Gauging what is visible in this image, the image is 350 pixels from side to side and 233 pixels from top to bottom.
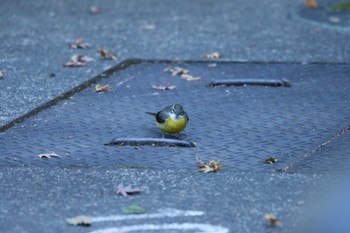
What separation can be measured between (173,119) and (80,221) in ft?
5.23

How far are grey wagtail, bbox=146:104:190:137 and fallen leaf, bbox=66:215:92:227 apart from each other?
5.03ft

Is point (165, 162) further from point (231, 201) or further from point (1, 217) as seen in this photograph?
point (1, 217)

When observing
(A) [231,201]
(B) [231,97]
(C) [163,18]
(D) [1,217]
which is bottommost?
(D) [1,217]

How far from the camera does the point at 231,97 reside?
7.39 meters

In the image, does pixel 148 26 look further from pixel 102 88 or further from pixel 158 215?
pixel 158 215

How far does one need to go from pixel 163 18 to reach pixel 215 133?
438 cm

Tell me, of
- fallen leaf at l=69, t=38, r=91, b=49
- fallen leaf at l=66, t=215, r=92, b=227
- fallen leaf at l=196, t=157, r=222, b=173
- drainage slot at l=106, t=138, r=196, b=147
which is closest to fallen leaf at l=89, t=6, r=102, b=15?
fallen leaf at l=69, t=38, r=91, b=49

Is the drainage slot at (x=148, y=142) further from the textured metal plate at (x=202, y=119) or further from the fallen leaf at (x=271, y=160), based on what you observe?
the fallen leaf at (x=271, y=160)

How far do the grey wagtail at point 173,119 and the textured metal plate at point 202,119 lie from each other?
0.42 ft

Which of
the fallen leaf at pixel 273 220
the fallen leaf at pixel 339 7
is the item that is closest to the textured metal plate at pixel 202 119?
the fallen leaf at pixel 273 220

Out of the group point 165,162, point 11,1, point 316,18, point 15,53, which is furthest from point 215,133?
point 11,1

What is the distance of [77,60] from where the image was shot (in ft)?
28.3

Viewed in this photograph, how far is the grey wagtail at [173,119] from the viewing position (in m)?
6.24

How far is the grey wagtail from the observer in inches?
246
